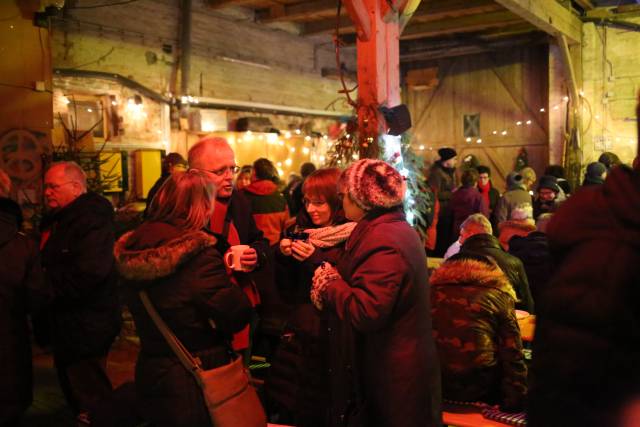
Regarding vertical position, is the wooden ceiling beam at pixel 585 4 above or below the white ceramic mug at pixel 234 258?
above

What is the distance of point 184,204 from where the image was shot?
2893 mm

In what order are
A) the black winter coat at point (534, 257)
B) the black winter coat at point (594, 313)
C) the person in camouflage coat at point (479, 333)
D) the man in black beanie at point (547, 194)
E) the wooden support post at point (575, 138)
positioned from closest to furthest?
the black winter coat at point (594, 313) < the person in camouflage coat at point (479, 333) < the black winter coat at point (534, 257) < the man in black beanie at point (547, 194) < the wooden support post at point (575, 138)

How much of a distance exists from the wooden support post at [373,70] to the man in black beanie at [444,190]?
3.21 m

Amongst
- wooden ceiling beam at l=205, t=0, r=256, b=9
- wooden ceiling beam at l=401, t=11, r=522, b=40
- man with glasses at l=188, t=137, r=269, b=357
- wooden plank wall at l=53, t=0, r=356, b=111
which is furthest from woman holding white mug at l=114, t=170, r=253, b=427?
wooden ceiling beam at l=401, t=11, r=522, b=40

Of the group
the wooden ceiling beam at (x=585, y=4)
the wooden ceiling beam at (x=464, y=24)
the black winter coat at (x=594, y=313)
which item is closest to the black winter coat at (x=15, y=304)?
the black winter coat at (x=594, y=313)

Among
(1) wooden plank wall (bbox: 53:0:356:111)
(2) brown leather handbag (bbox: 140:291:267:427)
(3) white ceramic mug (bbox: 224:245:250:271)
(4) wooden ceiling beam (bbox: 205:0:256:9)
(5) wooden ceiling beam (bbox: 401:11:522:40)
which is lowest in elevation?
(2) brown leather handbag (bbox: 140:291:267:427)

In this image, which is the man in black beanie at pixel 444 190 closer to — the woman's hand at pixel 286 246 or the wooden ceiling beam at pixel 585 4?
the wooden ceiling beam at pixel 585 4

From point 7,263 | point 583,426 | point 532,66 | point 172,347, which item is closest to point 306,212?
point 172,347

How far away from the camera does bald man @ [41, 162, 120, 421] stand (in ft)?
12.7

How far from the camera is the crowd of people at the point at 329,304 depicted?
68.2 inches

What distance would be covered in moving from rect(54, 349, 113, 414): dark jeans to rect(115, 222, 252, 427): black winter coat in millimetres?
1343

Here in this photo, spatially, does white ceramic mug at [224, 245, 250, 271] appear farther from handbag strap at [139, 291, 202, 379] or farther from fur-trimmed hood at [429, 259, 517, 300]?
fur-trimmed hood at [429, 259, 517, 300]

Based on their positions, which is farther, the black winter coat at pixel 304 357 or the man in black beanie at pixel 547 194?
the man in black beanie at pixel 547 194

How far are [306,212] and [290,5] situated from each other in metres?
8.24
